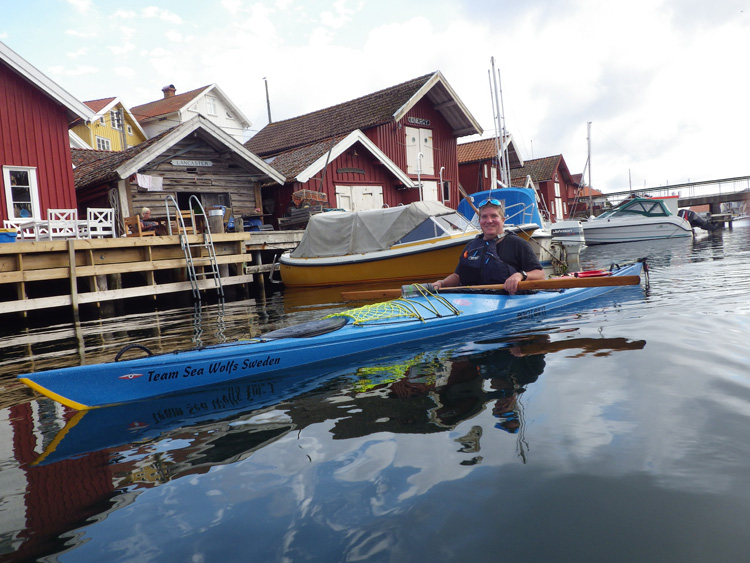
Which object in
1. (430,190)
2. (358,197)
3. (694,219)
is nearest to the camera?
(358,197)

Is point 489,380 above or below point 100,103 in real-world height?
below

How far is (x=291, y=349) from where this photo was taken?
203 inches

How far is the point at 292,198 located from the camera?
63.6ft

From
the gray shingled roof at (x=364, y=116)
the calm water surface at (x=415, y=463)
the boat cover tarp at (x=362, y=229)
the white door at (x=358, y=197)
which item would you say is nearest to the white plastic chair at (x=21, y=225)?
the boat cover tarp at (x=362, y=229)

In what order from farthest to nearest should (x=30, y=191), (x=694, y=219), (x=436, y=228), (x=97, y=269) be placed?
(x=694, y=219) → (x=30, y=191) → (x=436, y=228) → (x=97, y=269)

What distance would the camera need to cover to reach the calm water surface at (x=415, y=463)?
229 cm

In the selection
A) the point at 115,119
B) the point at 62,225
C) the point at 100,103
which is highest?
the point at 100,103

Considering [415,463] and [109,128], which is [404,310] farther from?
[109,128]

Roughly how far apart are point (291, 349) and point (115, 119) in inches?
1316

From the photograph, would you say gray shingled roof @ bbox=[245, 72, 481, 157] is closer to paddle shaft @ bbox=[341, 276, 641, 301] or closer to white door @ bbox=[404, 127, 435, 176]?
white door @ bbox=[404, 127, 435, 176]

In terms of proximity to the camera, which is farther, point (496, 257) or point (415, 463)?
point (496, 257)

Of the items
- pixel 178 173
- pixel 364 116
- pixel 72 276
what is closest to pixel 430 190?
pixel 364 116

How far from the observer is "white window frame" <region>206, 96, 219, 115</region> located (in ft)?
118

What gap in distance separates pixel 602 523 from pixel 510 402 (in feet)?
5.29
